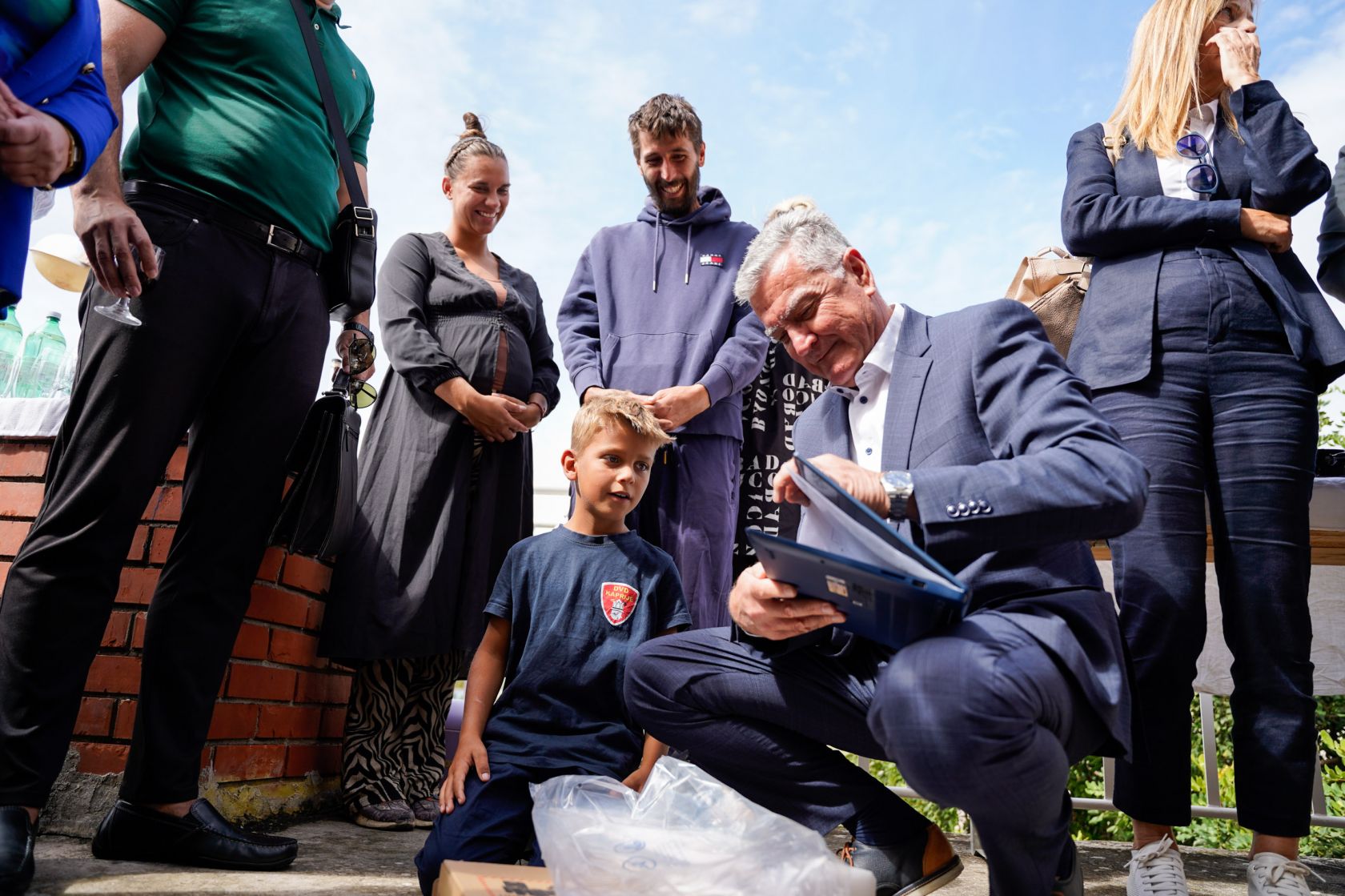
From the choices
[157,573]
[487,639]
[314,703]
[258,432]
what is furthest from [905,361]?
[314,703]

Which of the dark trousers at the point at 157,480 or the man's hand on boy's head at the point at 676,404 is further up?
the man's hand on boy's head at the point at 676,404

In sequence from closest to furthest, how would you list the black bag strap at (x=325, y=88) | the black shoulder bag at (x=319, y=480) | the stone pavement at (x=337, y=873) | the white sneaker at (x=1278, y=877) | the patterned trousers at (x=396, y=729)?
the stone pavement at (x=337, y=873), the white sneaker at (x=1278, y=877), the black shoulder bag at (x=319, y=480), the black bag strap at (x=325, y=88), the patterned trousers at (x=396, y=729)

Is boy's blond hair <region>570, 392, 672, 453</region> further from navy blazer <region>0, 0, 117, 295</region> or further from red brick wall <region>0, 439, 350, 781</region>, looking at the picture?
navy blazer <region>0, 0, 117, 295</region>

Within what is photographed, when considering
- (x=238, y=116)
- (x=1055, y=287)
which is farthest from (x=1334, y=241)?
(x=238, y=116)

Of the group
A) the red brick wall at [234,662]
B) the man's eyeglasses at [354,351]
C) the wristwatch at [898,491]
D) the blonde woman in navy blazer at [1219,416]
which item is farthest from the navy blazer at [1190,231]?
the red brick wall at [234,662]

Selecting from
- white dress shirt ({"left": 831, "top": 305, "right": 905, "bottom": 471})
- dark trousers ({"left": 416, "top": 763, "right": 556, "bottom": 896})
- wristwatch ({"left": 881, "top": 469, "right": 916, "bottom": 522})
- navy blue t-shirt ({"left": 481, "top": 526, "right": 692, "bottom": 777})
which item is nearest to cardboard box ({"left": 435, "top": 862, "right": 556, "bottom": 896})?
dark trousers ({"left": 416, "top": 763, "right": 556, "bottom": 896})

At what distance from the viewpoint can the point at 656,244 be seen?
3166mm

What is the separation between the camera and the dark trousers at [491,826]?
5.83 ft

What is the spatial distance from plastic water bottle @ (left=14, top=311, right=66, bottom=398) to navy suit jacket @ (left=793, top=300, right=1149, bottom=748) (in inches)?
85.5

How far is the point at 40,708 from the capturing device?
5.43 ft

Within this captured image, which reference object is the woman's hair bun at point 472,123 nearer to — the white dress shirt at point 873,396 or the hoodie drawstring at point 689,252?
the hoodie drawstring at point 689,252

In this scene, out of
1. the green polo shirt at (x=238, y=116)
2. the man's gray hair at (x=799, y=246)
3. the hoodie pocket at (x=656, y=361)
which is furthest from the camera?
the hoodie pocket at (x=656, y=361)

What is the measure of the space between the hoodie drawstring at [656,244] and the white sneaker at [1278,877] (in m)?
2.19

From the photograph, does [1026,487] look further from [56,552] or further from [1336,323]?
[56,552]
